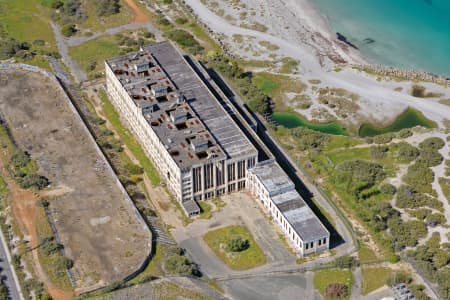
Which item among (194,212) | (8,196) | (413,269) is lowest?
(8,196)

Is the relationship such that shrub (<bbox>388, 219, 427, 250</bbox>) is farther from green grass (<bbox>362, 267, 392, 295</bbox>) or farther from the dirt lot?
the dirt lot


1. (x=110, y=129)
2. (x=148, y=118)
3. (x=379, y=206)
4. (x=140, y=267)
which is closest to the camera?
(x=140, y=267)

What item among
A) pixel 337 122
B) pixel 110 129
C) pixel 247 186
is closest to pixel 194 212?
pixel 247 186

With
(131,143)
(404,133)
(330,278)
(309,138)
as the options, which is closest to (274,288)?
(330,278)

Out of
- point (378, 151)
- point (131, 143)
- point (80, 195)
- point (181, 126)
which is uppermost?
point (378, 151)

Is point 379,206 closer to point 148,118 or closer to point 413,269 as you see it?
point 413,269

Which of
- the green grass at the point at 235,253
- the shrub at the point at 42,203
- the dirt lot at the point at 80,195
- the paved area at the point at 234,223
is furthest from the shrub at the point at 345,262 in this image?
the shrub at the point at 42,203

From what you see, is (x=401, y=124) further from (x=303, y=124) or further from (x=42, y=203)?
(x=42, y=203)
